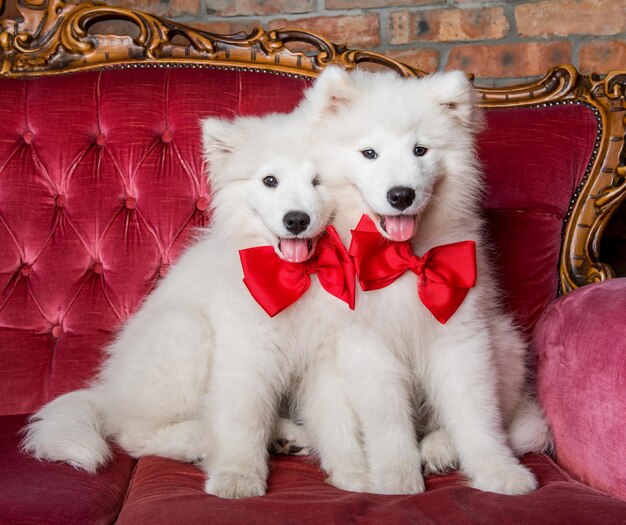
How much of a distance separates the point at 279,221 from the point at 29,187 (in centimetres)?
122

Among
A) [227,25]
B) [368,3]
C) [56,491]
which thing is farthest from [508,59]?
[56,491]

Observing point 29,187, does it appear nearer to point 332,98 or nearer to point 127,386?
point 127,386

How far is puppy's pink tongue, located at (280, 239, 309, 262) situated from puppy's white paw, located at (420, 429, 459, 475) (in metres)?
0.63

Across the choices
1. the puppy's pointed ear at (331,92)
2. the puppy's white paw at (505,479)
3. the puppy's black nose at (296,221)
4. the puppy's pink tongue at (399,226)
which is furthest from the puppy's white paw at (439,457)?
the puppy's pointed ear at (331,92)

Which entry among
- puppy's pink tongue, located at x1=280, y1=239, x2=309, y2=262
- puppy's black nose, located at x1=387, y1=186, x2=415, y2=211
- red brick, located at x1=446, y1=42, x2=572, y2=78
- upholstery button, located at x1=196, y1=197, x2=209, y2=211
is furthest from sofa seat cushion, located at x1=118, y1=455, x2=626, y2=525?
red brick, located at x1=446, y1=42, x2=572, y2=78

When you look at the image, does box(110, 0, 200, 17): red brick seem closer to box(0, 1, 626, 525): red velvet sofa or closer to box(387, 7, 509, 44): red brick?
box(0, 1, 626, 525): red velvet sofa

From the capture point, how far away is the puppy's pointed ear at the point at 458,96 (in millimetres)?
1961

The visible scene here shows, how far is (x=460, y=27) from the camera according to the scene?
323 centimetres

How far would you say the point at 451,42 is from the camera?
10.6 ft

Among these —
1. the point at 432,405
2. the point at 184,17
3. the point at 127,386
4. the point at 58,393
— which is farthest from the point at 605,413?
the point at 184,17

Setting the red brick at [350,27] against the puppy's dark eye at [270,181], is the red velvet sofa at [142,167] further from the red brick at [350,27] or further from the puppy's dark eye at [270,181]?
the puppy's dark eye at [270,181]

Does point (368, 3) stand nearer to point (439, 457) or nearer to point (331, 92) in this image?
Result: point (331, 92)

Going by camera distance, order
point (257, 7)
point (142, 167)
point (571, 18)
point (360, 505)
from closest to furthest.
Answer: point (360, 505)
point (142, 167)
point (571, 18)
point (257, 7)

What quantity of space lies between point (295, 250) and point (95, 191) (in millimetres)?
1049
